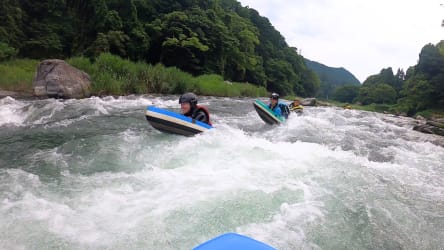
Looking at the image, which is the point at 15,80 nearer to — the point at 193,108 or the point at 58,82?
the point at 58,82

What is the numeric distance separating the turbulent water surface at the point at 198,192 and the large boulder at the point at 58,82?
4652 mm

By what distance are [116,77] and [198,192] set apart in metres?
11.9

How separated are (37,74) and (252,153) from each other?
1026 centimetres

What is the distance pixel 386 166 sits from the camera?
6.11 metres

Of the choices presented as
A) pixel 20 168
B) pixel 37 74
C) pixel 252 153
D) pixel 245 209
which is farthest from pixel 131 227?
pixel 37 74

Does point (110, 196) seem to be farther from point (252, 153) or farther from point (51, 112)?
point (51, 112)

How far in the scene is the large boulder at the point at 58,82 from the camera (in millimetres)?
11477

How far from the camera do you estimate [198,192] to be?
3961 millimetres

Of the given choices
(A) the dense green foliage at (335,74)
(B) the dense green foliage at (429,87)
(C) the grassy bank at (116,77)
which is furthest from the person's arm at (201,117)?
(A) the dense green foliage at (335,74)

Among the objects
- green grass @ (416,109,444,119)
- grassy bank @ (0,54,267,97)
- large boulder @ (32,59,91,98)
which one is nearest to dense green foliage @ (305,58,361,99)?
green grass @ (416,109,444,119)

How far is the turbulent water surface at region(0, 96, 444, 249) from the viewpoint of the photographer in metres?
3.07

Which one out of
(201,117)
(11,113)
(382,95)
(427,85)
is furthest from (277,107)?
(382,95)

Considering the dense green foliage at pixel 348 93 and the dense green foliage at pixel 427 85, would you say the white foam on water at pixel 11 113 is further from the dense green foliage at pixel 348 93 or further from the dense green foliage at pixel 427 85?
the dense green foliage at pixel 348 93

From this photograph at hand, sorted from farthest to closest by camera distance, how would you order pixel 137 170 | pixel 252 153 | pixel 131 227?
pixel 252 153 < pixel 137 170 < pixel 131 227
